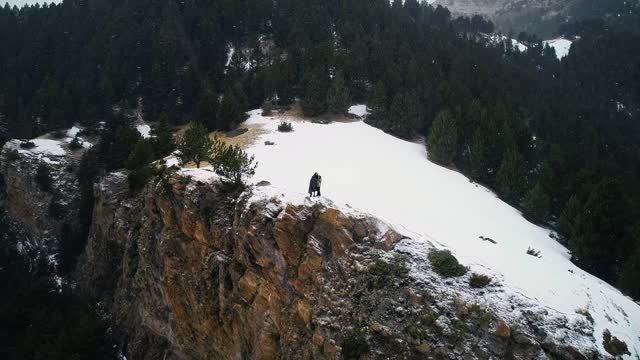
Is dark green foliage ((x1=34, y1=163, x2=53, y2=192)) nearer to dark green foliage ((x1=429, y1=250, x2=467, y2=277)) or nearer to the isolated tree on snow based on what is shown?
the isolated tree on snow

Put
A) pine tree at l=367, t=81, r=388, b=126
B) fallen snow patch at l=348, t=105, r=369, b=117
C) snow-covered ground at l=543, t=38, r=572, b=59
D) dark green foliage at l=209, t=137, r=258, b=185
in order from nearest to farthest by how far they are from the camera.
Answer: dark green foliage at l=209, t=137, r=258, b=185, pine tree at l=367, t=81, r=388, b=126, fallen snow patch at l=348, t=105, r=369, b=117, snow-covered ground at l=543, t=38, r=572, b=59

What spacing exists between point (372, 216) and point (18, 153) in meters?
45.5

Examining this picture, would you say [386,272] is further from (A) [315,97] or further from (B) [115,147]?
(B) [115,147]

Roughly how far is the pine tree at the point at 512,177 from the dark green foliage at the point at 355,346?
23099 millimetres

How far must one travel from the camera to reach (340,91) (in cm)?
4553

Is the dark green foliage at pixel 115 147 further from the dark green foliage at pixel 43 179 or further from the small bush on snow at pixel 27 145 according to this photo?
the small bush on snow at pixel 27 145

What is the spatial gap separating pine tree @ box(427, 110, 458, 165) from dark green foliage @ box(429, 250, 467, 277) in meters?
22.0

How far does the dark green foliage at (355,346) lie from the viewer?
16531 millimetres

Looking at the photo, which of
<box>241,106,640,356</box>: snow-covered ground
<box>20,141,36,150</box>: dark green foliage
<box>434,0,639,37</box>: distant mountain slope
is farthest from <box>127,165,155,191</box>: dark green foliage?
<box>434,0,639,37</box>: distant mountain slope

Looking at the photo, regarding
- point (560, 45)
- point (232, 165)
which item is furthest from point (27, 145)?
point (560, 45)

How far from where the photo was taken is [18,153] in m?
46.9

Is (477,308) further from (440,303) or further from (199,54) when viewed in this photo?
(199,54)

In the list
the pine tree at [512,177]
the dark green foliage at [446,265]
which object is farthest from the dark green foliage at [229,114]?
the dark green foliage at [446,265]

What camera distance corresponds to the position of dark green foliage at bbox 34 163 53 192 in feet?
151
